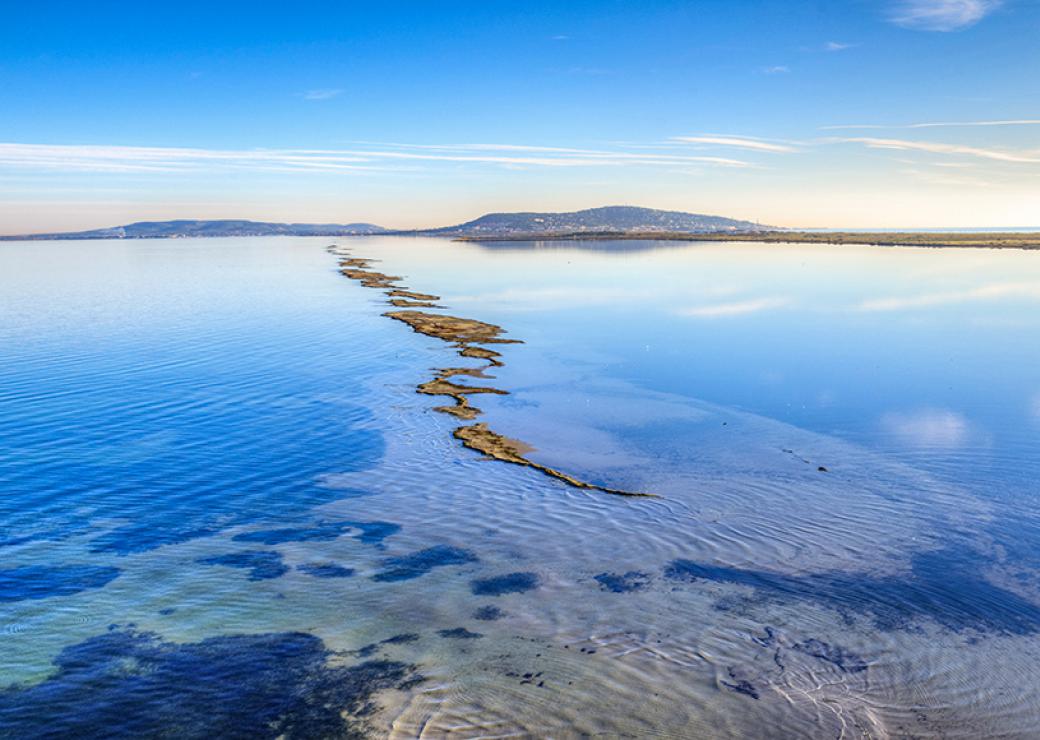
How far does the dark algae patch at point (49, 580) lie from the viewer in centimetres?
1597

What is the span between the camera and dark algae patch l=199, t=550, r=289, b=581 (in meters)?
16.9

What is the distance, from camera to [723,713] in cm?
1198

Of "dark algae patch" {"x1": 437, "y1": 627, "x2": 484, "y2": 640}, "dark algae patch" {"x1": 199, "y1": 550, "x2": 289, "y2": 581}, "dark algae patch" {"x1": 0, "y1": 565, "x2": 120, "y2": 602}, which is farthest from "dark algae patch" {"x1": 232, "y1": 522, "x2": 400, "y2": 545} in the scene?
"dark algae patch" {"x1": 437, "y1": 627, "x2": 484, "y2": 640}

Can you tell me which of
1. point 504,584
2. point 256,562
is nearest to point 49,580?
point 256,562

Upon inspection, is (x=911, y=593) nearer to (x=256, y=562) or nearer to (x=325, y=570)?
(x=325, y=570)

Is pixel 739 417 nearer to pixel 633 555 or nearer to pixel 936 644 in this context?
pixel 633 555

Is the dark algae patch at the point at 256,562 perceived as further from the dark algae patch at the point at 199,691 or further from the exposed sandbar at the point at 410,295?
the exposed sandbar at the point at 410,295

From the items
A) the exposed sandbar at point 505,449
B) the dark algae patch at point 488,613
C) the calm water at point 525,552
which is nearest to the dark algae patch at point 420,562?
the calm water at point 525,552

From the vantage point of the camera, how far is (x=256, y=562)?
691 inches

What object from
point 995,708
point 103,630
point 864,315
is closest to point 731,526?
point 995,708

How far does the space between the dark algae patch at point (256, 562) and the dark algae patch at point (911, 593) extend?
10818 mm

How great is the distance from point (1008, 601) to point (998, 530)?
4.59 meters

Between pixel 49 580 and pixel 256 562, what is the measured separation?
17.3 feet

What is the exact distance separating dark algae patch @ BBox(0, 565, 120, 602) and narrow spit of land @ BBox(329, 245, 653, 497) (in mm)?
14015
